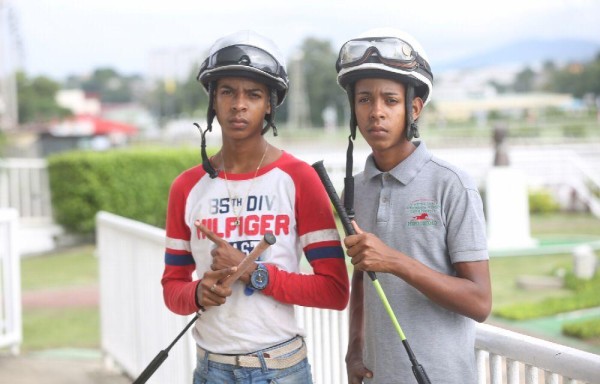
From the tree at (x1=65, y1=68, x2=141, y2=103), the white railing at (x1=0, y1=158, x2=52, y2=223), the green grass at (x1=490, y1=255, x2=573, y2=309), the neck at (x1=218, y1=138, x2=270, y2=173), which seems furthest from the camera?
the tree at (x1=65, y1=68, x2=141, y2=103)

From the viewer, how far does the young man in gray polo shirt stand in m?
2.12

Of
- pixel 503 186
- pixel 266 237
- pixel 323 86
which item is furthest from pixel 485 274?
pixel 323 86

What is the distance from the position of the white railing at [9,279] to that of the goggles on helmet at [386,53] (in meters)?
5.10

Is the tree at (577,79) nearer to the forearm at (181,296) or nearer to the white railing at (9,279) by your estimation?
the white railing at (9,279)

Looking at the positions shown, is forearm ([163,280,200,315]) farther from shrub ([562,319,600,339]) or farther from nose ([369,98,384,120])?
shrub ([562,319,600,339])

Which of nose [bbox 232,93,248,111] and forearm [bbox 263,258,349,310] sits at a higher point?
nose [bbox 232,93,248,111]

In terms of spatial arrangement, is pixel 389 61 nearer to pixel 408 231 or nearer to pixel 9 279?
pixel 408 231

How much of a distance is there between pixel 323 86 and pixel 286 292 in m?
69.1

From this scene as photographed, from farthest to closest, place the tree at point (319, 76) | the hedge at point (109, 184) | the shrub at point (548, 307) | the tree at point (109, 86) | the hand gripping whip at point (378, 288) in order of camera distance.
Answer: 1. the tree at point (109, 86)
2. the tree at point (319, 76)
3. the hedge at point (109, 184)
4. the shrub at point (548, 307)
5. the hand gripping whip at point (378, 288)

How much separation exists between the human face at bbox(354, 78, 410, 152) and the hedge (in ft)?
43.3

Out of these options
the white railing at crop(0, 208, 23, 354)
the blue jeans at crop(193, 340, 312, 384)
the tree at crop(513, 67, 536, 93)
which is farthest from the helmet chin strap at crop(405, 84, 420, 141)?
the tree at crop(513, 67, 536, 93)

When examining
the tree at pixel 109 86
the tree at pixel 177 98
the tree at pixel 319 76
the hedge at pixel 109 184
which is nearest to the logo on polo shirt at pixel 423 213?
the hedge at pixel 109 184

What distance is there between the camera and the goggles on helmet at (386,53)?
224cm

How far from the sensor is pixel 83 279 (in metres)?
11.9
